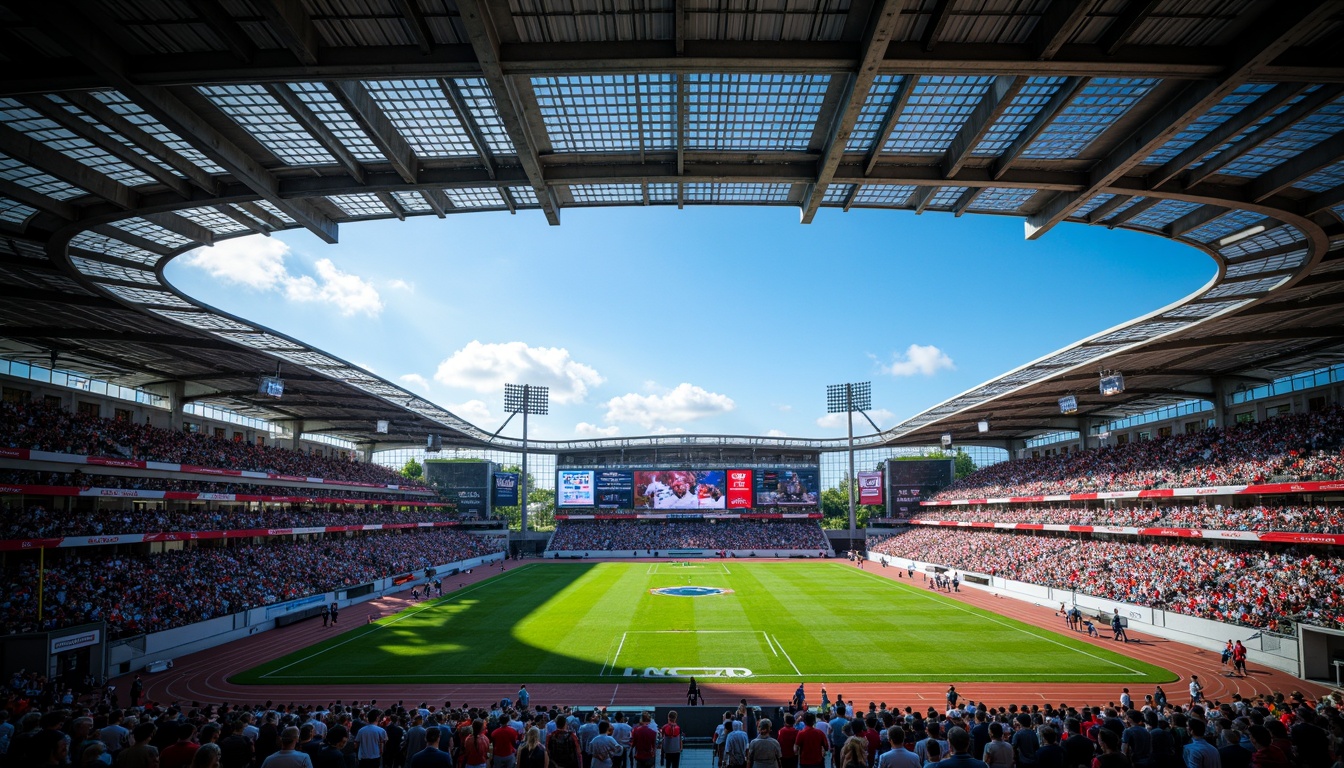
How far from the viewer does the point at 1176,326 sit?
101 ft

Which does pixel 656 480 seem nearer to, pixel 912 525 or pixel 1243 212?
pixel 912 525

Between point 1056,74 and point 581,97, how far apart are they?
23.7 feet

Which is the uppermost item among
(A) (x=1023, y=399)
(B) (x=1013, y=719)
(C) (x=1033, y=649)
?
(A) (x=1023, y=399)

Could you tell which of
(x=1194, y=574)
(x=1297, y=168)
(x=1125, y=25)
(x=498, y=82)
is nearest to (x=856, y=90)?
(x=1125, y=25)

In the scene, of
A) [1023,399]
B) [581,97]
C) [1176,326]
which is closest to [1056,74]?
[581,97]

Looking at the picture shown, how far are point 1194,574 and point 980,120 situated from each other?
1262 inches

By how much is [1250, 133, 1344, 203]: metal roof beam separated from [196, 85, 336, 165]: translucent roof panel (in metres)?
20.7

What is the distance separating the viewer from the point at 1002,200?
50.9 ft

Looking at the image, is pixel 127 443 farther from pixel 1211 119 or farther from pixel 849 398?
pixel 849 398

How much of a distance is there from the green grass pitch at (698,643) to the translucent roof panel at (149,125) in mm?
19111

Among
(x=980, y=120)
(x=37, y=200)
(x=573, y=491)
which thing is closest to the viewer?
(x=980, y=120)

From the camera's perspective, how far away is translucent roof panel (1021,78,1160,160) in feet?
37.2

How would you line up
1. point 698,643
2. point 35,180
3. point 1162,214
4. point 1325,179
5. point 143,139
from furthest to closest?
point 698,643 → point 1162,214 → point 1325,179 → point 35,180 → point 143,139

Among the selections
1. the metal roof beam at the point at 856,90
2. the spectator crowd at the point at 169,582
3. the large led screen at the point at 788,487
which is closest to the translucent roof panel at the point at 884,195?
the metal roof beam at the point at 856,90
